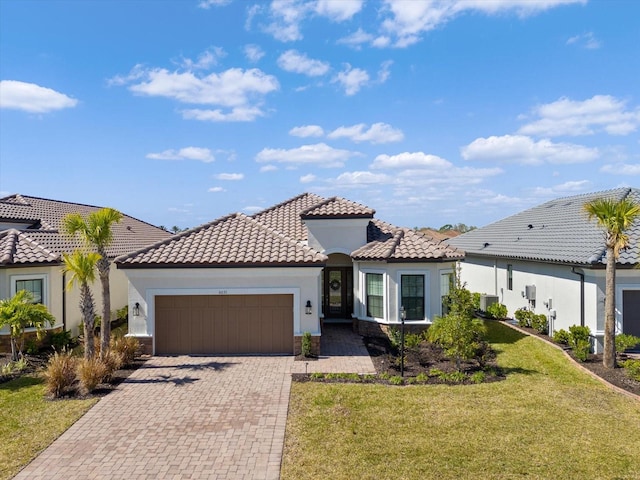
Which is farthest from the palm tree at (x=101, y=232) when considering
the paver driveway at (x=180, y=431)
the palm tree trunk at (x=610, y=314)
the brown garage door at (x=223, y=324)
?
the palm tree trunk at (x=610, y=314)

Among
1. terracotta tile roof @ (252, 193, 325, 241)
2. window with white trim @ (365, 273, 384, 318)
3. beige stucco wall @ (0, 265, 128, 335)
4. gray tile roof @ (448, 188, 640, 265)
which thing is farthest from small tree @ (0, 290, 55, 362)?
gray tile roof @ (448, 188, 640, 265)

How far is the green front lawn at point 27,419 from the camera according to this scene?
7676 mm

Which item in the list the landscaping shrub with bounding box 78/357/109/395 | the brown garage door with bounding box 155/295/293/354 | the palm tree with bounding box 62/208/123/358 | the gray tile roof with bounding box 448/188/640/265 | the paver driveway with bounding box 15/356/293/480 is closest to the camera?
the paver driveway with bounding box 15/356/293/480

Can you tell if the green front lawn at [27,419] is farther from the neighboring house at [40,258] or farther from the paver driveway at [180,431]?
the neighboring house at [40,258]

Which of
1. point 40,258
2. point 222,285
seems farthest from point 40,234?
point 222,285

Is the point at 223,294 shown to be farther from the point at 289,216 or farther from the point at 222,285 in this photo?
the point at 289,216

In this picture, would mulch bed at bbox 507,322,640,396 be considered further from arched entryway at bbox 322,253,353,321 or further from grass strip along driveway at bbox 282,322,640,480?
arched entryway at bbox 322,253,353,321

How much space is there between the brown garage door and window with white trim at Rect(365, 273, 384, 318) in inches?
168

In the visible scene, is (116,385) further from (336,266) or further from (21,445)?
(336,266)

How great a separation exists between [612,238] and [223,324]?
12.9m

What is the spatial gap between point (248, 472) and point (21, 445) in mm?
4793

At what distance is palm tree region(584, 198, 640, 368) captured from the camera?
12.2m

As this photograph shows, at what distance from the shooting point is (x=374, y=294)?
56.3 feet

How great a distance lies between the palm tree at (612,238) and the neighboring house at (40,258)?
60.7 feet
